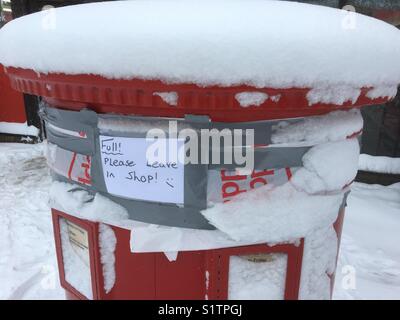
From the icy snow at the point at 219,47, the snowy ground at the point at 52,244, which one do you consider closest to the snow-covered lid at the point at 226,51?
the icy snow at the point at 219,47

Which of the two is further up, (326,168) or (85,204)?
(326,168)

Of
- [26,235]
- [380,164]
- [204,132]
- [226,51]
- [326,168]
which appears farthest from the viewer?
[380,164]

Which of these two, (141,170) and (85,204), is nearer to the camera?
(141,170)

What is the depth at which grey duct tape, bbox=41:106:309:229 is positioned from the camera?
38.3 inches

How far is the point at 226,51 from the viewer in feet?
2.74

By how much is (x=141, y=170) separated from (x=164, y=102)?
0.22 metres

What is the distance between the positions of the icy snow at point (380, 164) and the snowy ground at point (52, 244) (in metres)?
0.19

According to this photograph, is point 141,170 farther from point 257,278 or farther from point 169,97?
point 257,278

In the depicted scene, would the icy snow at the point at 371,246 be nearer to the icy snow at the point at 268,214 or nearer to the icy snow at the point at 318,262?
the icy snow at the point at 318,262

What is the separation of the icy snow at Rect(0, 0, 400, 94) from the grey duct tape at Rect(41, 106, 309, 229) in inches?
5.5

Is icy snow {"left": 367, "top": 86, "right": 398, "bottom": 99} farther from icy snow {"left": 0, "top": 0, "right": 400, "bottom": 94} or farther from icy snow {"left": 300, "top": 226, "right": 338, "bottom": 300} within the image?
icy snow {"left": 300, "top": 226, "right": 338, "bottom": 300}

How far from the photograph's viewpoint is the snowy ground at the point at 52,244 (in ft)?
8.20

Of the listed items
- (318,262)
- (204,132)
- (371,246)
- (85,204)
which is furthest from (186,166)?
(371,246)

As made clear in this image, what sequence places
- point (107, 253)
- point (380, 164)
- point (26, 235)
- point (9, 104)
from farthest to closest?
point (9, 104) → point (380, 164) → point (26, 235) → point (107, 253)
